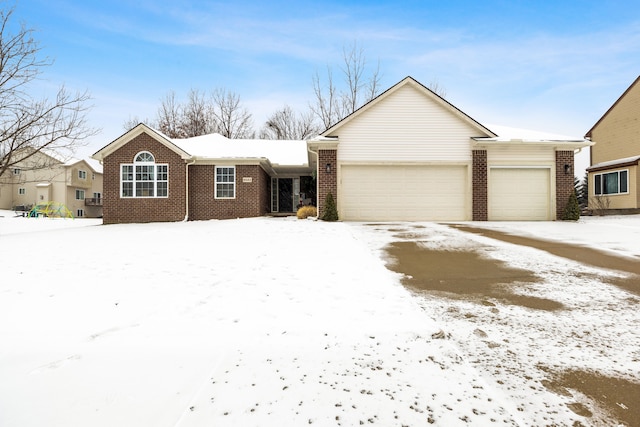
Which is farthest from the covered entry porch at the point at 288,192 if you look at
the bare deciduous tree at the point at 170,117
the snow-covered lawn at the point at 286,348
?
the bare deciduous tree at the point at 170,117

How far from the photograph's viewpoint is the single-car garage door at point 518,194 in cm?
1352

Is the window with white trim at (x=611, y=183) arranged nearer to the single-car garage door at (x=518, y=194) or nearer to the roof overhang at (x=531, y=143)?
the roof overhang at (x=531, y=143)

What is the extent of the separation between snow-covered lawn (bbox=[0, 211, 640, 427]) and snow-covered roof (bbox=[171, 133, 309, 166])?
1237 cm

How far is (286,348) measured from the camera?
2.53 metres

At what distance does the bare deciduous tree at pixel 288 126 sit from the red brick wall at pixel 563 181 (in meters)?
22.2

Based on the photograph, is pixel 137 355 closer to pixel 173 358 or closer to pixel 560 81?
pixel 173 358

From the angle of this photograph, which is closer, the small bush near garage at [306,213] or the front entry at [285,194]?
the small bush near garage at [306,213]

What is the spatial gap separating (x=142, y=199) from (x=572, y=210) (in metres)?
18.9

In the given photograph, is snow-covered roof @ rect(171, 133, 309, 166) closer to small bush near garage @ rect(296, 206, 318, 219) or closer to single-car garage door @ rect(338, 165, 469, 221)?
small bush near garage @ rect(296, 206, 318, 219)

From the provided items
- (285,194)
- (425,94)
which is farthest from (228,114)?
(425,94)

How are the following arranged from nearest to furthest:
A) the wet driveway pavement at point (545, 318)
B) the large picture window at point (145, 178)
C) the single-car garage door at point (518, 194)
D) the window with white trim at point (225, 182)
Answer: the wet driveway pavement at point (545, 318)
the single-car garage door at point (518, 194)
the large picture window at point (145, 178)
the window with white trim at point (225, 182)

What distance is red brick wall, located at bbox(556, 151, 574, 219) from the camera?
13414 mm

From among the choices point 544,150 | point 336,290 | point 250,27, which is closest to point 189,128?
point 250,27

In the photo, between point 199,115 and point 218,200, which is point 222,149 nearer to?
point 218,200
